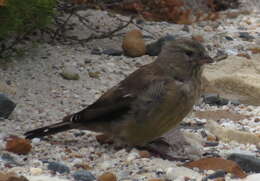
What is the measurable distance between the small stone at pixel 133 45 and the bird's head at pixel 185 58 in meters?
2.28

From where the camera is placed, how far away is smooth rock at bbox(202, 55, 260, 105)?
6.94 meters

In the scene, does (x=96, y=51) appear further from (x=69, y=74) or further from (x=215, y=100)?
(x=215, y=100)

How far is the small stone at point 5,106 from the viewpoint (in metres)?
5.56

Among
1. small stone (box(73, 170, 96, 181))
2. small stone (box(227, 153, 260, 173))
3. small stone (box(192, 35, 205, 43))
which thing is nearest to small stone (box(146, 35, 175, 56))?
small stone (box(192, 35, 205, 43))

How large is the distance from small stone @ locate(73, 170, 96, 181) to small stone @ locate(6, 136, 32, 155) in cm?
53

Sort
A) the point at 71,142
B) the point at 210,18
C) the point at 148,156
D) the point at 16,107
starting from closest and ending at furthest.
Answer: the point at 148,156
the point at 71,142
the point at 16,107
the point at 210,18

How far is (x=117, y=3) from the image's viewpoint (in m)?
8.19

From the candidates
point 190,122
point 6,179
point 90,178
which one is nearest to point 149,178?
point 90,178

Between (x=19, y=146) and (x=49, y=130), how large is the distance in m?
0.46

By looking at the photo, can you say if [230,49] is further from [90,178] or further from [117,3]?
[90,178]

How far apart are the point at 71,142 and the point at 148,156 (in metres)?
0.70

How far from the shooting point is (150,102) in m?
5.06

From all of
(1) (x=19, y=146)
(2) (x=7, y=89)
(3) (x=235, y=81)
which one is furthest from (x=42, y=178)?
(3) (x=235, y=81)

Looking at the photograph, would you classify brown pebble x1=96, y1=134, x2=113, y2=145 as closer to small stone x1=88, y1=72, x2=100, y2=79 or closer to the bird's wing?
the bird's wing
